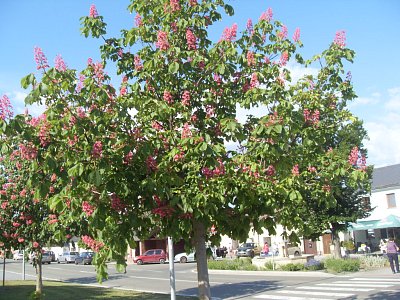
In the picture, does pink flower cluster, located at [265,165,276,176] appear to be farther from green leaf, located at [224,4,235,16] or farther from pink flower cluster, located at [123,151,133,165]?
green leaf, located at [224,4,235,16]

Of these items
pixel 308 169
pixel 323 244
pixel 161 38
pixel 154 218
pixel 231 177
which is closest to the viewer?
pixel 231 177

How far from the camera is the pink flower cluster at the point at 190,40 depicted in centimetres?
627

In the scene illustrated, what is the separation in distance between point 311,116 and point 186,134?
7.80 feet

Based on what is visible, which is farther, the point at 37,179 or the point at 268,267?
the point at 268,267

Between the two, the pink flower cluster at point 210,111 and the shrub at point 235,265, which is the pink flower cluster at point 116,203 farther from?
the shrub at point 235,265

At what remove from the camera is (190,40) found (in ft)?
20.7

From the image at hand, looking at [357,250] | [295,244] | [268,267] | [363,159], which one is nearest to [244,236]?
[295,244]

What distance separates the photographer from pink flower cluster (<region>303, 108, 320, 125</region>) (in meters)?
6.61

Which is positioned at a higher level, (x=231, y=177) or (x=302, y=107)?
(x=302, y=107)

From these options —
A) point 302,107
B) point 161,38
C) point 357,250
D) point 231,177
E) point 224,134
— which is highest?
point 161,38

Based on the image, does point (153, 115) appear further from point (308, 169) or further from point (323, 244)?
point (323, 244)

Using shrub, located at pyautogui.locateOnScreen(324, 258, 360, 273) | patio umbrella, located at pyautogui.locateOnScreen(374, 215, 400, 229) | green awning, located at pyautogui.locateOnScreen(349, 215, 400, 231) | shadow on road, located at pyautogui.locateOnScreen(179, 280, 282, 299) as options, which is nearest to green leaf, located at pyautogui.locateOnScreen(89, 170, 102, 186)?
shadow on road, located at pyautogui.locateOnScreen(179, 280, 282, 299)

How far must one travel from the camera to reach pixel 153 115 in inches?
227

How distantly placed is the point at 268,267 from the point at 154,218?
24.2 metres
